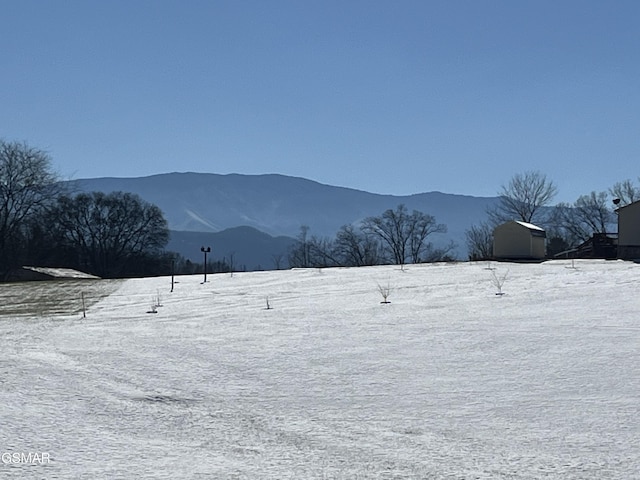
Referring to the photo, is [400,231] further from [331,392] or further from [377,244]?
[331,392]

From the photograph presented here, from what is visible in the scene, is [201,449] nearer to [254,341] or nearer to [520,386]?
[520,386]

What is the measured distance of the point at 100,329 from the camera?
12.6 metres

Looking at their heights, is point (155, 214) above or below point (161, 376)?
above

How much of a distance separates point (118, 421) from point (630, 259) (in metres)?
31.7

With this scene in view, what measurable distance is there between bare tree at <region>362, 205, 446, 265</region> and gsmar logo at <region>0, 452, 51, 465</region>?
7431cm

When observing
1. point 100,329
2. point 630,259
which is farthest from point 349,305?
point 630,259

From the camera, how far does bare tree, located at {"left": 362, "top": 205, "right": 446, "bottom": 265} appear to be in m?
82.1

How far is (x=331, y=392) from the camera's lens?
314 inches

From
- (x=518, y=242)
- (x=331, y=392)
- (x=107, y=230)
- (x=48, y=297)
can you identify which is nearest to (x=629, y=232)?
(x=518, y=242)

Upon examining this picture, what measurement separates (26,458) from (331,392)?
10.7ft

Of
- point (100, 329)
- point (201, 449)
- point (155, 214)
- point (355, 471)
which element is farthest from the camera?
point (155, 214)

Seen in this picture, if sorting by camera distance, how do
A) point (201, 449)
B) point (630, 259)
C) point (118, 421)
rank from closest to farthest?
1. point (201, 449)
2. point (118, 421)
3. point (630, 259)

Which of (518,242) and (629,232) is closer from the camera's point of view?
(629,232)

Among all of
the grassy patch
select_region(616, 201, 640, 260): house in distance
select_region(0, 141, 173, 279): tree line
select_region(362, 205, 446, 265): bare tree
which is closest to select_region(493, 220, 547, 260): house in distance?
select_region(616, 201, 640, 260): house in distance
